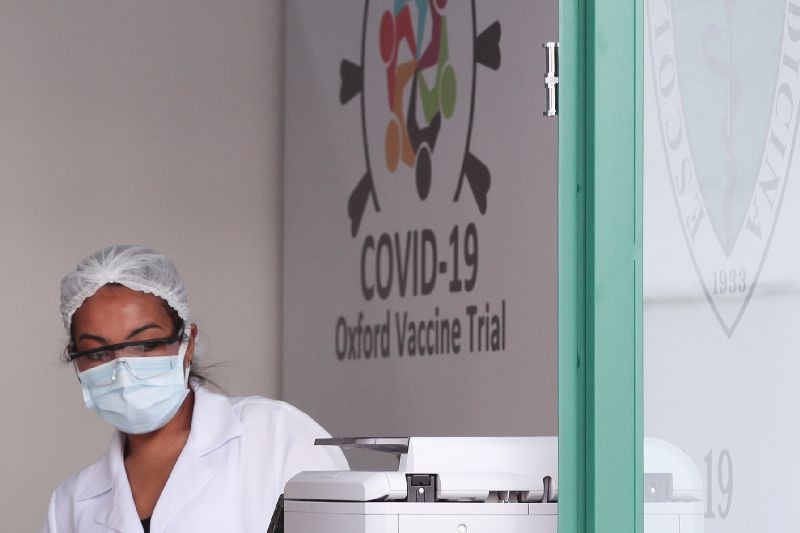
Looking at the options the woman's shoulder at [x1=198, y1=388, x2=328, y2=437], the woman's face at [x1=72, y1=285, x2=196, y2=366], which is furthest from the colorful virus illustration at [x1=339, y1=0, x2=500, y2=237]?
the woman's face at [x1=72, y1=285, x2=196, y2=366]

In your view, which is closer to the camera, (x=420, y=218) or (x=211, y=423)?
(x=211, y=423)

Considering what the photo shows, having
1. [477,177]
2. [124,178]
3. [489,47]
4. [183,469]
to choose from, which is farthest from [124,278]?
[124,178]

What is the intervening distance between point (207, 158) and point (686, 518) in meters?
2.73

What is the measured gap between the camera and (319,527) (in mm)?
1188

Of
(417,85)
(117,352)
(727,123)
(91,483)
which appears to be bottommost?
(91,483)

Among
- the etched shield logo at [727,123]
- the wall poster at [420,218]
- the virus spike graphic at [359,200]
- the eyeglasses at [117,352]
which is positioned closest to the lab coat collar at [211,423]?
the eyeglasses at [117,352]

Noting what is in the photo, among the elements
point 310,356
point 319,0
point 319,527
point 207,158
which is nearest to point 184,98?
point 207,158

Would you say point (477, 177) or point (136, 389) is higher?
point (477, 177)

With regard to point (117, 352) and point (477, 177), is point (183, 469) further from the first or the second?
point (477, 177)

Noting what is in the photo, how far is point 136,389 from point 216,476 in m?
0.20

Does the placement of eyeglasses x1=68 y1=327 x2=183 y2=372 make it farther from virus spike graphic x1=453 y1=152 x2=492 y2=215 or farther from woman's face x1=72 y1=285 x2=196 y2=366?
virus spike graphic x1=453 y1=152 x2=492 y2=215

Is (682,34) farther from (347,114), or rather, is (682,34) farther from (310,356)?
(310,356)

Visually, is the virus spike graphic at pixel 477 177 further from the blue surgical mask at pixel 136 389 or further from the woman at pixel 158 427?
the blue surgical mask at pixel 136 389

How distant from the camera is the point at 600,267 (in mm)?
1071
